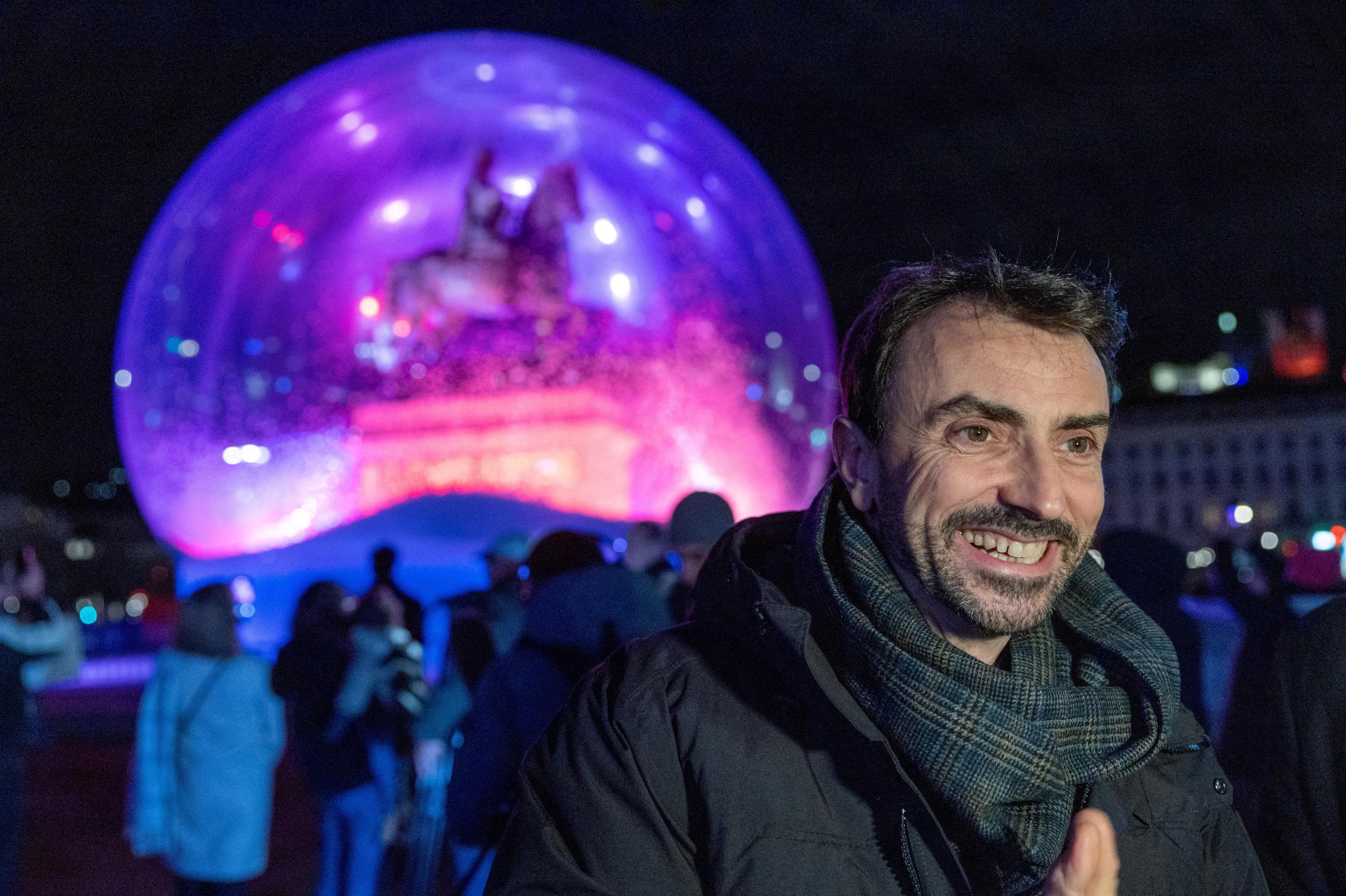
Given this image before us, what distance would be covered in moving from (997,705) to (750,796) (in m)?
0.36

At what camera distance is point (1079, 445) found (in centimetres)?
176

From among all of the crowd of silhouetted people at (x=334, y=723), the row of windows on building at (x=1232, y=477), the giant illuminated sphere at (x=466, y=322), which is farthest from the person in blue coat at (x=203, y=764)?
the row of windows on building at (x=1232, y=477)

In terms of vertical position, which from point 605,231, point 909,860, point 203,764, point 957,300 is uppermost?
point 605,231

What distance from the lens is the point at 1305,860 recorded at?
2090mm

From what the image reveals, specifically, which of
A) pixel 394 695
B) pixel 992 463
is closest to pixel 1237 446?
pixel 394 695

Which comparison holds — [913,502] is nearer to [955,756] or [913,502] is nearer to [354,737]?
[955,756]

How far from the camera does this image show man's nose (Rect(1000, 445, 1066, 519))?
1.64 m

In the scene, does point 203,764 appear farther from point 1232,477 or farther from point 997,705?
point 1232,477

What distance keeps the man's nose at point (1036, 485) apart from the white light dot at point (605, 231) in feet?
29.9

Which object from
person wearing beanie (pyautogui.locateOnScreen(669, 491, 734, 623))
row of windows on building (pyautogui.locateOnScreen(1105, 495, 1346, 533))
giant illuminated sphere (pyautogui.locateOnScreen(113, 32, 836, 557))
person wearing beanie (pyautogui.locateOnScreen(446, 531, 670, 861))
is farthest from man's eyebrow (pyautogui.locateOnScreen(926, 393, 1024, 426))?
row of windows on building (pyautogui.locateOnScreen(1105, 495, 1346, 533))

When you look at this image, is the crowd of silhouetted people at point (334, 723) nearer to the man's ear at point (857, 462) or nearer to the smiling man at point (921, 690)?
the man's ear at point (857, 462)

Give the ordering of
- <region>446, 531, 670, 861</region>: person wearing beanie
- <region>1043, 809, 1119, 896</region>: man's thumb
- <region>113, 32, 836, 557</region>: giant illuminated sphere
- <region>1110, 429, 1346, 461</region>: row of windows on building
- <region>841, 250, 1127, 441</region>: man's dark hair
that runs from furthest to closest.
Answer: <region>1110, 429, 1346, 461</region>: row of windows on building, <region>113, 32, 836, 557</region>: giant illuminated sphere, <region>446, 531, 670, 861</region>: person wearing beanie, <region>841, 250, 1127, 441</region>: man's dark hair, <region>1043, 809, 1119, 896</region>: man's thumb

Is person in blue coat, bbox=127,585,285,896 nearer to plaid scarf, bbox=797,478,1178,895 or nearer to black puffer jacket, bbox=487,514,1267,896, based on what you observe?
black puffer jacket, bbox=487,514,1267,896

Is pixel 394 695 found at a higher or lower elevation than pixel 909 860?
lower
